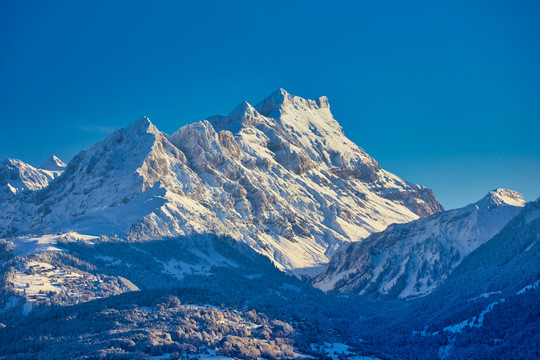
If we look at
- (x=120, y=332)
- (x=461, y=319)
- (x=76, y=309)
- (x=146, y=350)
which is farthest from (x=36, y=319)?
(x=461, y=319)

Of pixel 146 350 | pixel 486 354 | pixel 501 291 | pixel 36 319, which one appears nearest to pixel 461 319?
pixel 501 291

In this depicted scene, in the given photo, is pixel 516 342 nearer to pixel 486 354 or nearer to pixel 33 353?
pixel 486 354

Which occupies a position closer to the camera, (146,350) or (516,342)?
(146,350)

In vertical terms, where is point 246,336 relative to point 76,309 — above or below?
below

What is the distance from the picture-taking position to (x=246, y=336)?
6491 inches

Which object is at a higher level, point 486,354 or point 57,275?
point 57,275

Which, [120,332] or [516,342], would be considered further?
[516,342]

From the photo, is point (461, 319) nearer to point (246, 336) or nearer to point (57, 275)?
point (246, 336)

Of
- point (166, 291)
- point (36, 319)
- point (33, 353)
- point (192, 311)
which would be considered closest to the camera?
point (33, 353)

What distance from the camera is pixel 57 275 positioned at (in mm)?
190750

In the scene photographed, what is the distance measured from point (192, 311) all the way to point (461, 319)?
245 ft

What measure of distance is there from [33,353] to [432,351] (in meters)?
99.1

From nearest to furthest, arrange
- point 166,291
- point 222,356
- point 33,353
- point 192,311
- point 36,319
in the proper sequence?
point 33,353, point 222,356, point 36,319, point 192,311, point 166,291

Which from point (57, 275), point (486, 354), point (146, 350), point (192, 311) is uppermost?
point (57, 275)
